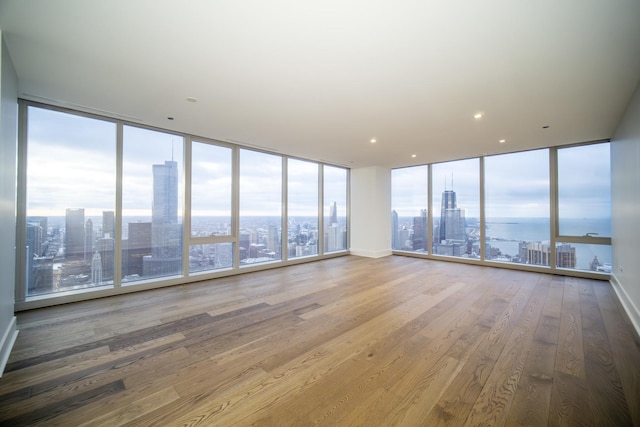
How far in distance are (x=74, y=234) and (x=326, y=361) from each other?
12.8 ft

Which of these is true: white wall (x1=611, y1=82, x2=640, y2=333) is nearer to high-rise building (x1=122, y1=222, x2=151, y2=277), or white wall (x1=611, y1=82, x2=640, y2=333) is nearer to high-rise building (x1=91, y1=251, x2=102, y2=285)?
high-rise building (x1=122, y1=222, x2=151, y2=277)

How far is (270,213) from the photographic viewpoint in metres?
5.94

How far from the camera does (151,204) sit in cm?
429

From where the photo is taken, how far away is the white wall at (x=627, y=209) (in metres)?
2.99

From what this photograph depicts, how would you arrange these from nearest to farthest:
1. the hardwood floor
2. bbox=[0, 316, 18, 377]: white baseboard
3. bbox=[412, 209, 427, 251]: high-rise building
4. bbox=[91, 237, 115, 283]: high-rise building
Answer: the hardwood floor
bbox=[0, 316, 18, 377]: white baseboard
bbox=[91, 237, 115, 283]: high-rise building
bbox=[412, 209, 427, 251]: high-rise building

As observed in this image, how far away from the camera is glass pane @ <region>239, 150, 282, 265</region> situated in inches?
215

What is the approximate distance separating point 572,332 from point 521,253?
356 centimetres

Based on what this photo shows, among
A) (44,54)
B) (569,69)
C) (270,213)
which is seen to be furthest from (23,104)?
(569,69)

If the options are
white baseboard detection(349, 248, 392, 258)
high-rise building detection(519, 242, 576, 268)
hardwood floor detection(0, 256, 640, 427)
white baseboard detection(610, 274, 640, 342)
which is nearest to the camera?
hardwood floor detection(0, 256, 640, 427)

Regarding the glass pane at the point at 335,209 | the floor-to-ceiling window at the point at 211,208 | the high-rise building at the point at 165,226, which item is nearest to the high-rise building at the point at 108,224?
the high-rise building at the point at 165,226

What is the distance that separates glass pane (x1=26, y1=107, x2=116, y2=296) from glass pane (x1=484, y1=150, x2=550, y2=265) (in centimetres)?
750

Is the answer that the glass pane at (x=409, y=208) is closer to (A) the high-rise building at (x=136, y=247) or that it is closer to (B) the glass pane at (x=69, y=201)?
(A) the high-rise building at (x=136, y=247)

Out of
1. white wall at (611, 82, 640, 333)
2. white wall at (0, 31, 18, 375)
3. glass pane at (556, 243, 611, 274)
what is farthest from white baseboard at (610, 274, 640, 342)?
white wall at (0, 31, 18, 375)

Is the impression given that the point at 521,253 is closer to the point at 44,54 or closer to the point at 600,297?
the point at 600,297
